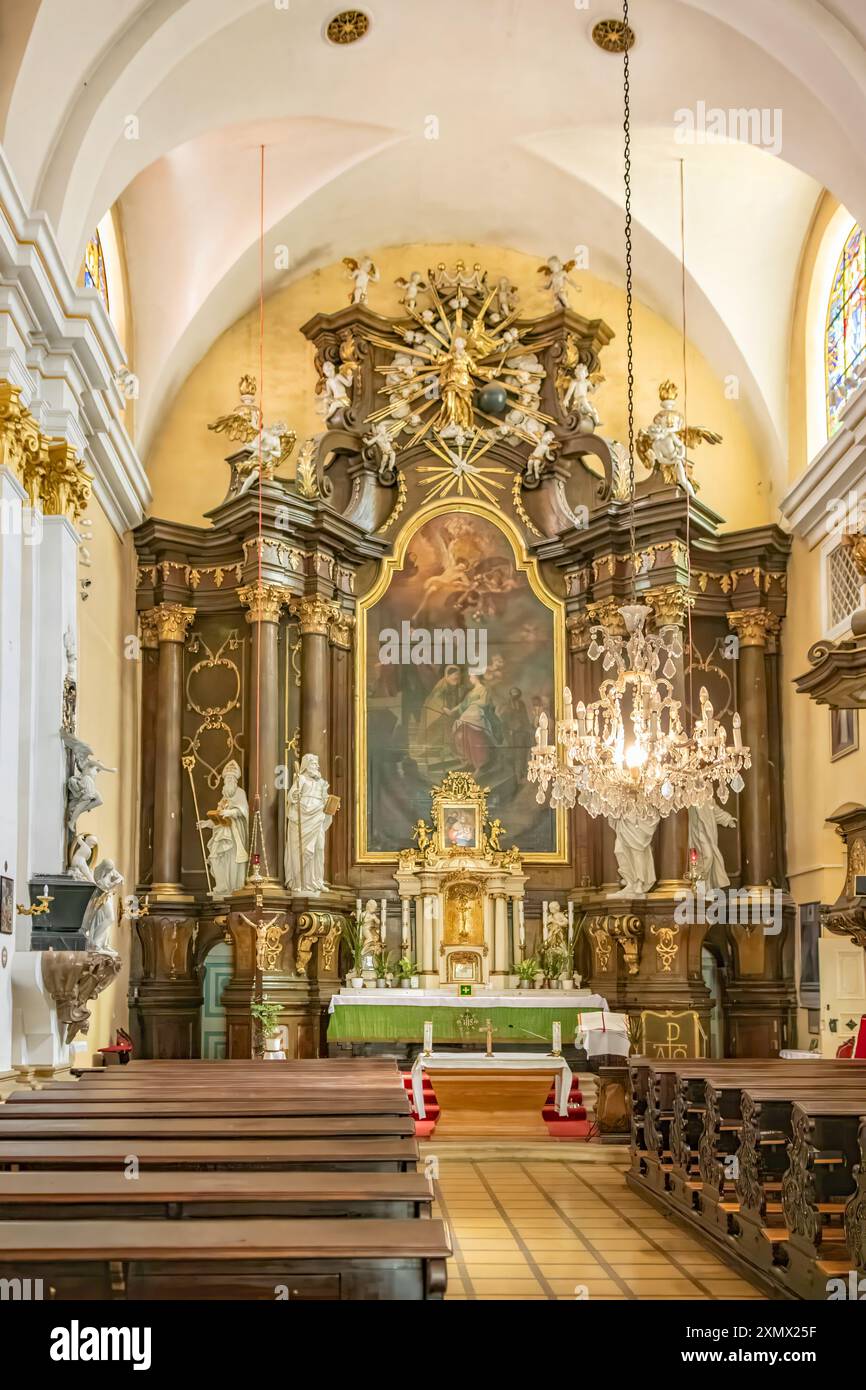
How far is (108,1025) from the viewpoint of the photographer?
14695 millimetres

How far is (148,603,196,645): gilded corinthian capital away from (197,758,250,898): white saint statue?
1830 millimetres

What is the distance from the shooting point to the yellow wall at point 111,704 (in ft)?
46.3

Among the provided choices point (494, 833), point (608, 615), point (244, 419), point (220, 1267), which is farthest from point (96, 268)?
point (220, 1267)

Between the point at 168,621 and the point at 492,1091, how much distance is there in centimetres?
617

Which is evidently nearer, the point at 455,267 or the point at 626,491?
the point at 626,491

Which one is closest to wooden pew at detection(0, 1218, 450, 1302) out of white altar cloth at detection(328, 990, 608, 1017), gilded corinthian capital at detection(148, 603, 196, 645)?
white altar cloth at detection(328, 990, 608, 1017)

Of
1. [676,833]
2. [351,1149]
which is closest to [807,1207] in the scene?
[351,1149]

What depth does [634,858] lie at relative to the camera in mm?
15414

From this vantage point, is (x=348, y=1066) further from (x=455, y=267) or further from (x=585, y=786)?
(x=455, y=267)

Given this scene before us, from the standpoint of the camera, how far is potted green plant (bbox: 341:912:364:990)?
15.7 m

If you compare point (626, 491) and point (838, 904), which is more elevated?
point (626, 491)

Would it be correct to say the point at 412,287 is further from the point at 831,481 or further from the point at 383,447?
the point at 831,481
